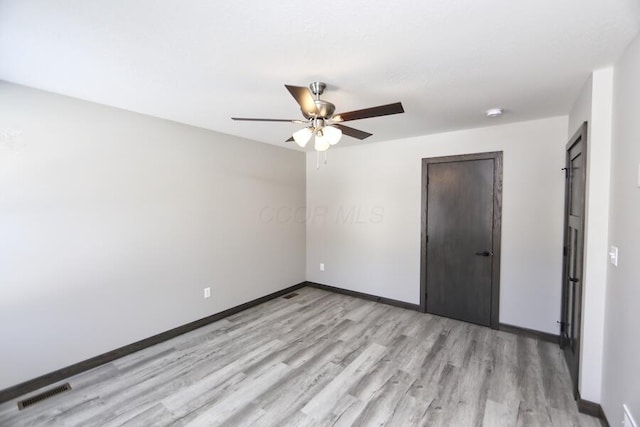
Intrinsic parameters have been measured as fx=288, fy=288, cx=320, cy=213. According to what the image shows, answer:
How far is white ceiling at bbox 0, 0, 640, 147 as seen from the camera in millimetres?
1365

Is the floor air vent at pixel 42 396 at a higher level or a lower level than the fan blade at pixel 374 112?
lower

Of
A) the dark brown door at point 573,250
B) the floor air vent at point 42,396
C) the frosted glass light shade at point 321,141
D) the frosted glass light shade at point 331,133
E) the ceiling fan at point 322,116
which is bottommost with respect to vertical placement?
the floor air vent at point 42,396

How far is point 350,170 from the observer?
4551 millimetres

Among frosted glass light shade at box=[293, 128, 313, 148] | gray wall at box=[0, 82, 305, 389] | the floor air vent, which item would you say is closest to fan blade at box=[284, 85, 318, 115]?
frosted glass light shade at box=[293, 128, 313, 148]

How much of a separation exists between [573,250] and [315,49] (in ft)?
9.14

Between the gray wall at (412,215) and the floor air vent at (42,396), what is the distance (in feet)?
11.1

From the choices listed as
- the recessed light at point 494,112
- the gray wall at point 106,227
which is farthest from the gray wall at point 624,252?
the gray wall at point 106,227

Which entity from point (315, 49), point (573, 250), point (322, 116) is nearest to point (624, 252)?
point (573, 250)

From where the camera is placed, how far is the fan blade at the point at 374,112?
1.86 m

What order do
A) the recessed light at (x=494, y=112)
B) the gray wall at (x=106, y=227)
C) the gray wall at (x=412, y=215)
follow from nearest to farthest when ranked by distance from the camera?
1. the gray wall at (x=106, y=227)
2. the recessed light at (x=494, y=112)
3. the gray wall at (x=412, y=215)

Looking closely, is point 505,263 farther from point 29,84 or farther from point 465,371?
point 29,84

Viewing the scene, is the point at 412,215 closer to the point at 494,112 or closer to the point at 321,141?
the point at 494,112

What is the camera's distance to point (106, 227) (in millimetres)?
2688

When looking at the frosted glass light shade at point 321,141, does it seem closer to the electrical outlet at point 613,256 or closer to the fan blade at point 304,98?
the fan blade at point 304,98
